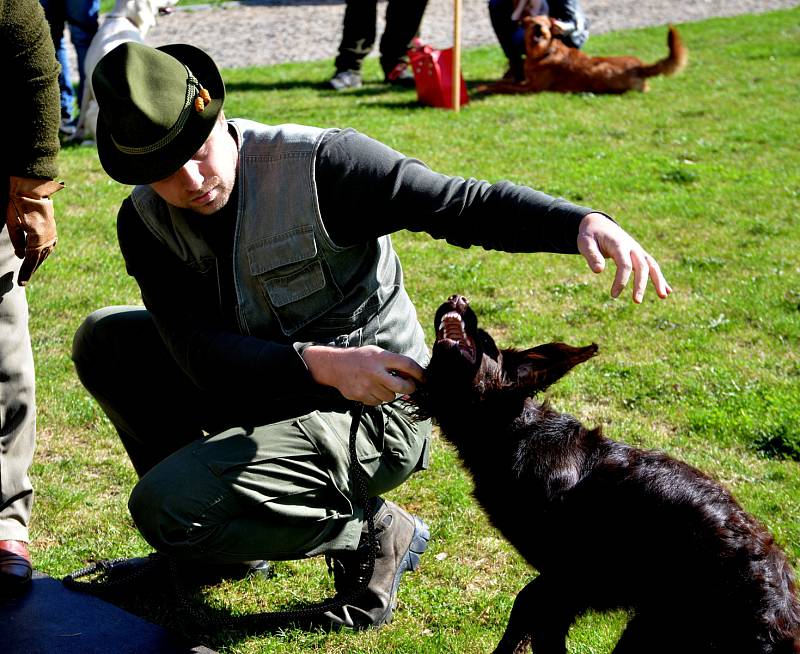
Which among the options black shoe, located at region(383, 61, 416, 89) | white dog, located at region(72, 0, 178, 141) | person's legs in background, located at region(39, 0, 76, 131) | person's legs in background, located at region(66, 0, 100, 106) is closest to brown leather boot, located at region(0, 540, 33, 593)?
white dog, located at region(72, 0, 178, 141)

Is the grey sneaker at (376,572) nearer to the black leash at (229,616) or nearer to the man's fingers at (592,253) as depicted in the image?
the black leash at (229,616)

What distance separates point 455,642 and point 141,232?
72.6 inches

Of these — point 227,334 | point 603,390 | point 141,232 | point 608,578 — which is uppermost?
point 141,232

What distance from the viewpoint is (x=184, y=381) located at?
3.58m

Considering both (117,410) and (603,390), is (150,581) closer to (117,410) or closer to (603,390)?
(117,410)

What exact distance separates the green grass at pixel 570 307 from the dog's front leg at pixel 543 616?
389 millimetres

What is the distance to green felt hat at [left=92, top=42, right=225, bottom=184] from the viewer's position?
2.85 metres

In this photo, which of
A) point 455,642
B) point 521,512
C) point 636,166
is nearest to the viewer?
point 521,512

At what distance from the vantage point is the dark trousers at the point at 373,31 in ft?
40.2

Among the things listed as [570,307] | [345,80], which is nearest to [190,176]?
[570,307]

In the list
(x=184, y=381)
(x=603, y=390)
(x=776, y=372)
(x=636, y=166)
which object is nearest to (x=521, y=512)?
(x=184, y=381)

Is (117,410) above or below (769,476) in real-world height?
above

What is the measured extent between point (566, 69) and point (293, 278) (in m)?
9.47

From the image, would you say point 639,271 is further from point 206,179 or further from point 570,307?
point 570,307
